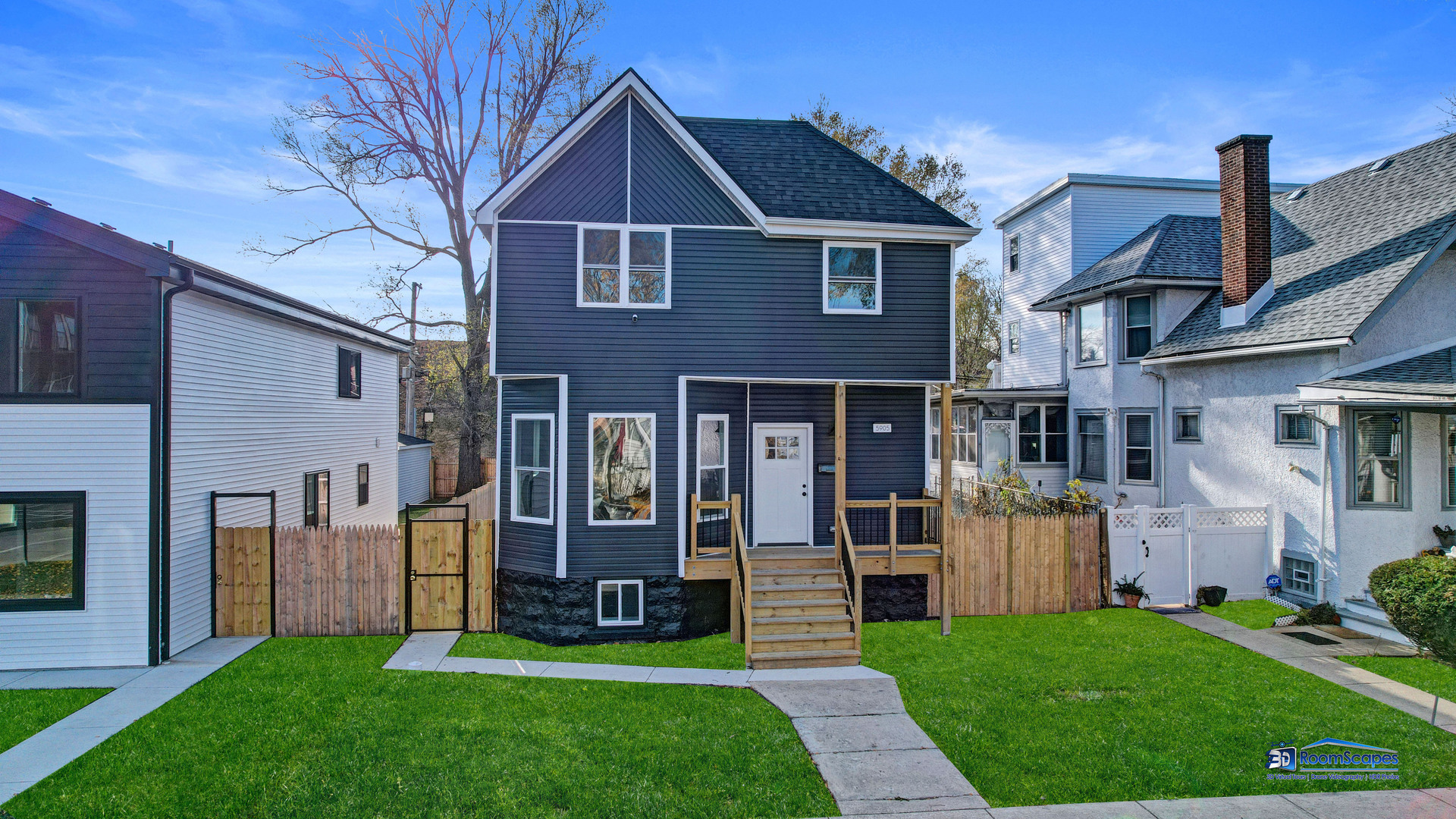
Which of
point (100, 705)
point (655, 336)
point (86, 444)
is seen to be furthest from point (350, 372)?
point (100, 705)

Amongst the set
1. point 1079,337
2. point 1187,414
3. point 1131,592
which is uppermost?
point 1079,337

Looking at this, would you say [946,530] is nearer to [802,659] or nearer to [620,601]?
[802,659]

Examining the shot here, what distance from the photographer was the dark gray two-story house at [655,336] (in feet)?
36.3

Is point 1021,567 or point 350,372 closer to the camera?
point 1021,567

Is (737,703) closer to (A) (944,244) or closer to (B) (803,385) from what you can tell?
(B) (803,385)

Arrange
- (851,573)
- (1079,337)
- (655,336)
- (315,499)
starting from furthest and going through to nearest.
Answer: 1. (1079,337)
2. (315,499)
3. (655,336)
4. (851,573)

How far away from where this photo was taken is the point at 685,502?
440 inches

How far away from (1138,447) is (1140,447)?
57mm

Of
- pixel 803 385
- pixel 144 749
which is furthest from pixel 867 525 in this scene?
pixel 144 749

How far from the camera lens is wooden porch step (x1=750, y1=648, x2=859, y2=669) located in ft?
32.1

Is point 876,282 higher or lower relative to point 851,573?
higher

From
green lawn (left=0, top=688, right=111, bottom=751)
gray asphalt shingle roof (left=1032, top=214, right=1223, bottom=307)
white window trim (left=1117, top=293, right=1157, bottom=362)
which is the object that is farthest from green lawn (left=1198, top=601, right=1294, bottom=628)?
green lawn (left=0, top=688, right=111, bottom=751)

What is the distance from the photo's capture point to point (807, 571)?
11.2 metres

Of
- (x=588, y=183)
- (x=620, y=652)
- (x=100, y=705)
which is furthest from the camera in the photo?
(x=588, y=183)
